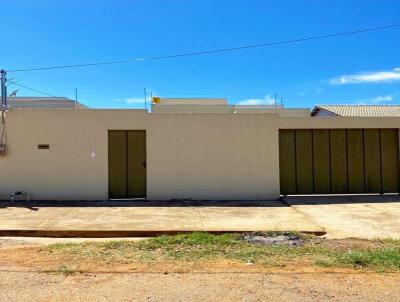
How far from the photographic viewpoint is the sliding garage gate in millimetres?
16516

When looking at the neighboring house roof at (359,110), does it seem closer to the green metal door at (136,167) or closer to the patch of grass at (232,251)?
the green metal door at (136,167)

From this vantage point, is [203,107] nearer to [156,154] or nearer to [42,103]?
[156,154]

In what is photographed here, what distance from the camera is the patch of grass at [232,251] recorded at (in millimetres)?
7129

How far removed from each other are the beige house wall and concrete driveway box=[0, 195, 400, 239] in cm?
83

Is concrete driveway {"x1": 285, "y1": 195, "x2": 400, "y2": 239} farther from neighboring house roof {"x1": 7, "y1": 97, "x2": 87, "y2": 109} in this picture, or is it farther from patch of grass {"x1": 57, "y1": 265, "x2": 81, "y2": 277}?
neighboring house roof {"x1": 7, "y1": 97, "x2": 87, "y2": 109}

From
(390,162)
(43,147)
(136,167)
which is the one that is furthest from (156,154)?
(390,162)

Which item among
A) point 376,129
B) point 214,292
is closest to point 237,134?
point 376,129

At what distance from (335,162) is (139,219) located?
8157 millimetres

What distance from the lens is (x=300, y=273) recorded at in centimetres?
648

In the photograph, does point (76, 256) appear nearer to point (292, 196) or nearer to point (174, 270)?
point (174, 270)

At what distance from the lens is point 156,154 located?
15.3m

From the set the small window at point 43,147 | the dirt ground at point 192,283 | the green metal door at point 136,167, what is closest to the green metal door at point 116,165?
the green metal door at point 136,167

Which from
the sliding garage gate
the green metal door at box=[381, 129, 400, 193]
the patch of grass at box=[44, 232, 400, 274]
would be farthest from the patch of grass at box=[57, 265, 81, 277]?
the green metal door at box=[381, 129, 400, 193]

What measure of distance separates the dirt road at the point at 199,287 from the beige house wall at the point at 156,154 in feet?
28.7
